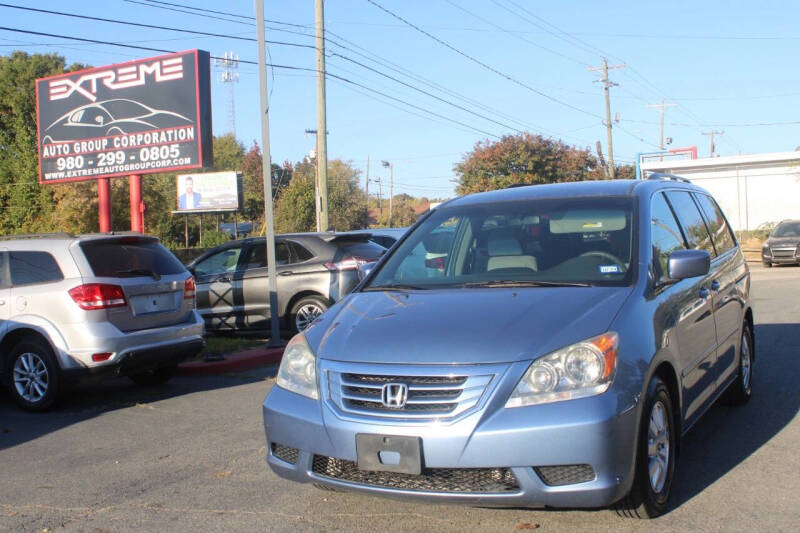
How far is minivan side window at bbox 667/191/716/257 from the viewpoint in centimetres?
570

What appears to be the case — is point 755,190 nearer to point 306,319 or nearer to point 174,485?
point 306,319

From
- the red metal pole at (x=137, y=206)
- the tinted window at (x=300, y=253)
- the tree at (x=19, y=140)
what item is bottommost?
the tinted window at (x=300, y=253)

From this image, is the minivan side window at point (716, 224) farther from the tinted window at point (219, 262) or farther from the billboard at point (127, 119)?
the billboard at point (127, 119)

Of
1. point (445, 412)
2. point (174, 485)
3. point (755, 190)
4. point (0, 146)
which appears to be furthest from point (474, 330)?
point (0, 146)

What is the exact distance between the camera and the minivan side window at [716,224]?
6.47m

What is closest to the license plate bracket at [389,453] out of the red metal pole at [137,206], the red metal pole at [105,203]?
the red metal pole at [137,206]

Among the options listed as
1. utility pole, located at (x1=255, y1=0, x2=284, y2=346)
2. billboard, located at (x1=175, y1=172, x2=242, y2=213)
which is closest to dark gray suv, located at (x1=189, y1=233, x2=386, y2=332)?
utility pole, located at (x1=255, y1=0, x2=284, y2=346)

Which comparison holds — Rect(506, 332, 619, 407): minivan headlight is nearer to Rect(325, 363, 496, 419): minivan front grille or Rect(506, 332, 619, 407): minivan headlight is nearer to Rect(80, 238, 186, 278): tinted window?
Rect(325, 363, 496, 419): minivan front grille

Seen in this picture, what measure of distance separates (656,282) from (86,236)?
227 inches

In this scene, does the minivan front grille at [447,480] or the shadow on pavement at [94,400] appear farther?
the shadow on pavement at [94,400]

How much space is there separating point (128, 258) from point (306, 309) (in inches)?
154

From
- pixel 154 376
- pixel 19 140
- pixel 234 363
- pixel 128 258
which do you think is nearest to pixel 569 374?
pixel 128 258

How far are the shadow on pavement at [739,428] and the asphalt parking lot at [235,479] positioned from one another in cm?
1

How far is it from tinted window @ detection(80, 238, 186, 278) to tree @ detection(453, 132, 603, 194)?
118ft
